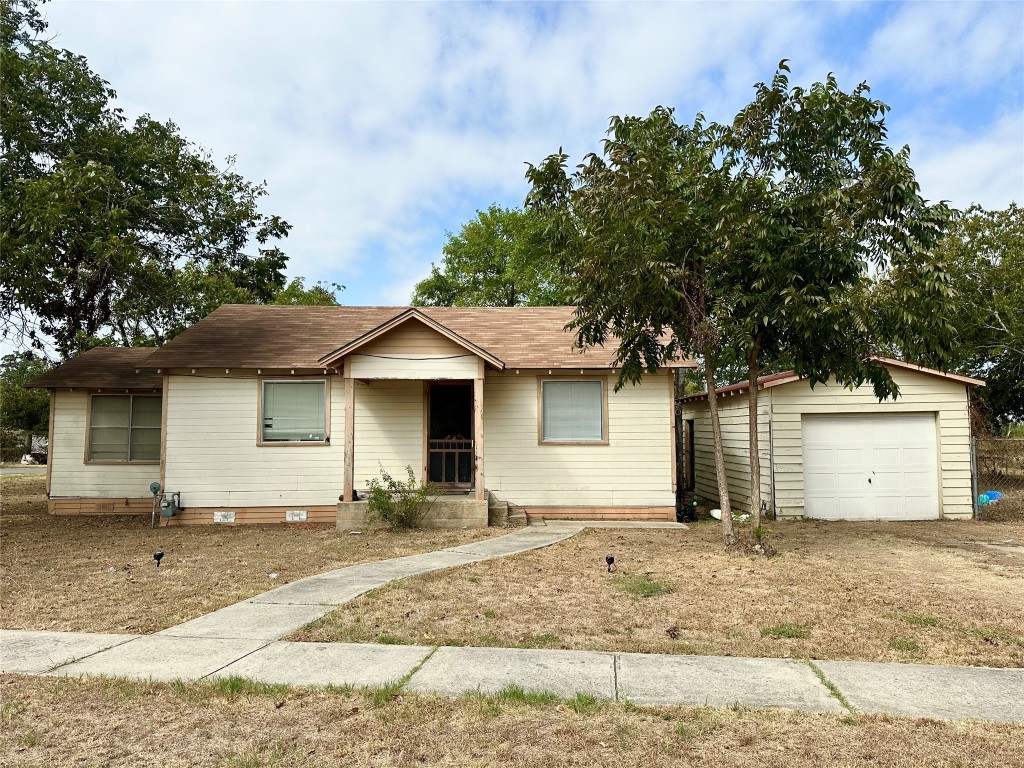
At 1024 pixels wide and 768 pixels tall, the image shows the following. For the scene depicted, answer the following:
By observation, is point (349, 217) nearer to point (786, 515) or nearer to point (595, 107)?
point (595, 107)

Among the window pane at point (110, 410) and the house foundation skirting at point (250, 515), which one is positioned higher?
the window pane at point (110, 410)

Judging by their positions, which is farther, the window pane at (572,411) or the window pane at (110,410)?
the window pane at (110,410)

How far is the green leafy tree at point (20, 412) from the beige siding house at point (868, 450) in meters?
32.0

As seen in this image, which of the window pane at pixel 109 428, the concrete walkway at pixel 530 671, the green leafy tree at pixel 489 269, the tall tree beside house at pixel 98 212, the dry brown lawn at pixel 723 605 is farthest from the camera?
the green leafy tree at pixel 489 269

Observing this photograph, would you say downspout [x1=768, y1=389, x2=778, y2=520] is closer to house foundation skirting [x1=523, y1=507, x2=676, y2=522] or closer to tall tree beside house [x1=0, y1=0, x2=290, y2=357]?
house foundation skirting [x1=523, y1=507, x2=676, y2=522]

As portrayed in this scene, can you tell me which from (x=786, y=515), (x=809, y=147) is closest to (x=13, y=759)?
(x=809, y=147)

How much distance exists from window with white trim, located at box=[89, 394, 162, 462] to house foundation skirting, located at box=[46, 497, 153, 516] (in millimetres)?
898

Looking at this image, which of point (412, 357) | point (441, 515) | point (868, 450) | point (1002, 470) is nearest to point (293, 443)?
point (412, 357)

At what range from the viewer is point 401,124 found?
14984 millimetres

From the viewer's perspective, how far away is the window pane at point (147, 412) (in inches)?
551

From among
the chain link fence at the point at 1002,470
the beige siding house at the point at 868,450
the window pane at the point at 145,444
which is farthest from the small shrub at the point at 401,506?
the chain link fence at the point at 1002,470

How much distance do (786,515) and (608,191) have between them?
784 cm

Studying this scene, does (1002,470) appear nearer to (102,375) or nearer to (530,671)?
(530,671)

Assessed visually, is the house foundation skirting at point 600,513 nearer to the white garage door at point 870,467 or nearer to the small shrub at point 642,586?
the white garage door at point 870,467
